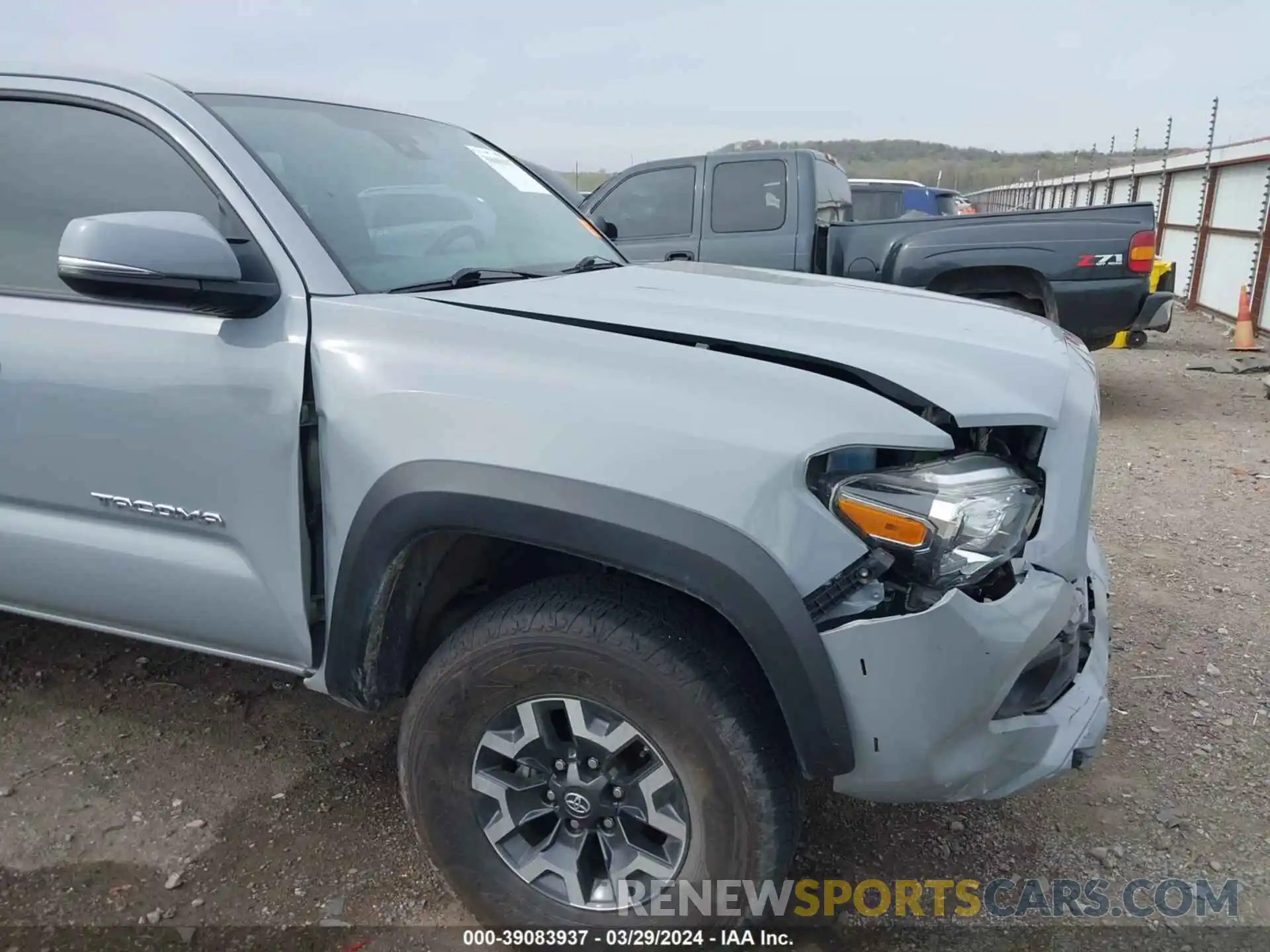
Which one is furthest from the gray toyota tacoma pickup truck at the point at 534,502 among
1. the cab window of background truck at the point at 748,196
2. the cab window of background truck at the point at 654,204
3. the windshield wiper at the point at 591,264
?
the cab window of background truck at the point at 654,204

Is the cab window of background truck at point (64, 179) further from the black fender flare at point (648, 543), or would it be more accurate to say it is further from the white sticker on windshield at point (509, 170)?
the white sticker on windshield at point (509, 170)

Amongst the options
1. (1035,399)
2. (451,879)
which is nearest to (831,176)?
(1035,399)

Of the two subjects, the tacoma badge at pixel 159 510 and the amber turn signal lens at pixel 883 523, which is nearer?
the amber turn signal lens at pixel 883 523

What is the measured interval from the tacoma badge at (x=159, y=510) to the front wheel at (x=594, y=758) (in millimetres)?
623

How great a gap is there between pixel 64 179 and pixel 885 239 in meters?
5.56

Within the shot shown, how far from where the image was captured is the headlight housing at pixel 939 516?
165 centimetres

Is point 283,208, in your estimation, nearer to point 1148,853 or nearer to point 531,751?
point 531,751

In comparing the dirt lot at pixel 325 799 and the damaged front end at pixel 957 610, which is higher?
the damaged front end at pixel 957 610

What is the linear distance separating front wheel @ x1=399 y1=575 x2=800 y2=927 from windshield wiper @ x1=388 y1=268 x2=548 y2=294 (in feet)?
2.57

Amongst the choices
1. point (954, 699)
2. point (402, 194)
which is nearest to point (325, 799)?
point (402, 194)

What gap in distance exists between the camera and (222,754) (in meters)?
2.83

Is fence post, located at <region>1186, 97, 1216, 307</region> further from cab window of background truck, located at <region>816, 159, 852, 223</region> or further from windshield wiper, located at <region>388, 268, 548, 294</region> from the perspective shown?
windshield wiper, located at <region>388, 268, 548, 294</region>

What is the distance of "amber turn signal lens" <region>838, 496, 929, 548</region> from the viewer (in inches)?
64.8

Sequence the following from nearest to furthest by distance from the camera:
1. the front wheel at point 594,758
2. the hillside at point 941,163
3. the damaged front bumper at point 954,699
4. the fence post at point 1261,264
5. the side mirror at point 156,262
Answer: the damaged front bumper at point 954,699, the front wheel at point 594,758, the side mirror at point 156,262, the fence post at point 1261,264, the hillside at point 941,163
